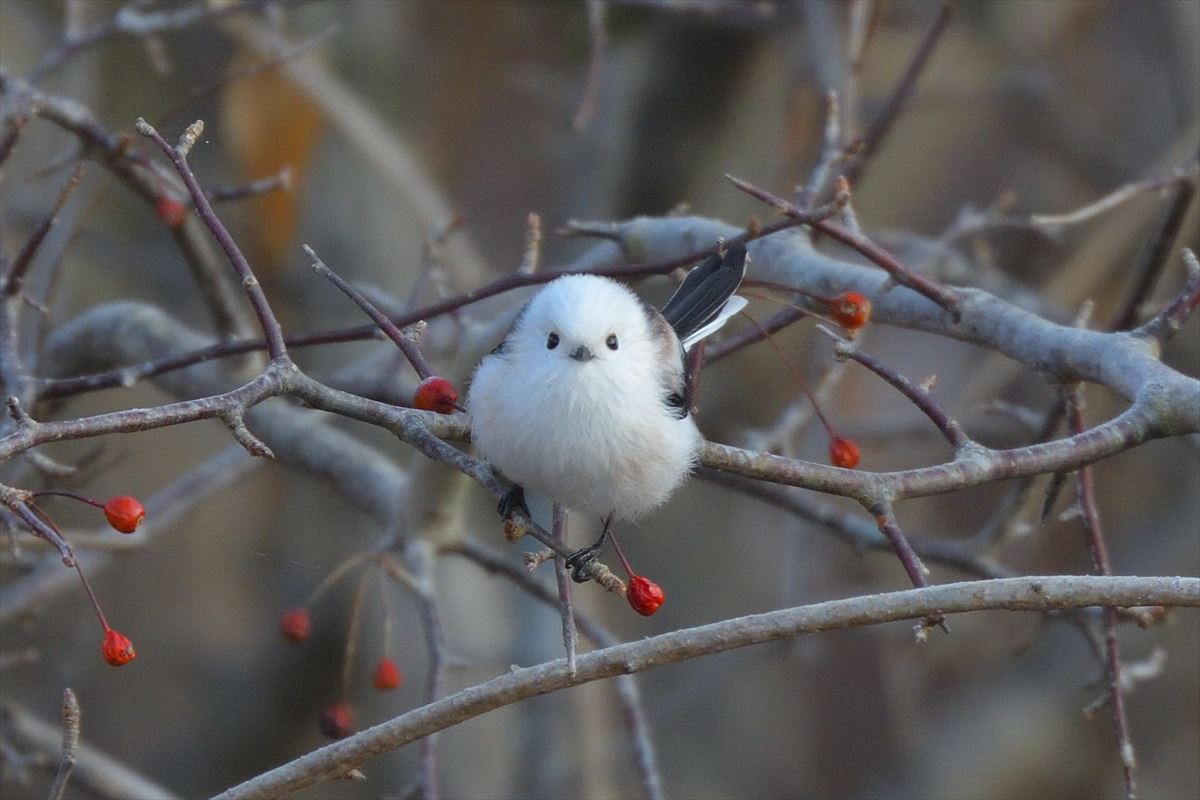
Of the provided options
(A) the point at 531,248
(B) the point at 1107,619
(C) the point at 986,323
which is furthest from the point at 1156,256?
(A) the point at 531,248

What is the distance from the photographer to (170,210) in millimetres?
2234

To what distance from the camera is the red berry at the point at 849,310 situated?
1.63m

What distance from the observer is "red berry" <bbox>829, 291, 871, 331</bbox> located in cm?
163

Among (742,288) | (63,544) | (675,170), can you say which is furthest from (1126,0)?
(63,544)

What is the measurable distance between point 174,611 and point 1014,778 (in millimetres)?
3340

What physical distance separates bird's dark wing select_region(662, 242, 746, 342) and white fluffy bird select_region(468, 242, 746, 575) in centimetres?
18

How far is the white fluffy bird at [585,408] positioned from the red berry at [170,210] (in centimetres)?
86

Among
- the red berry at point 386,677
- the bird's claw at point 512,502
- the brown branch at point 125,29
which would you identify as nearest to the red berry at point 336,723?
the red berry at point 386,677

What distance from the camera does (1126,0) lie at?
18.1 feet

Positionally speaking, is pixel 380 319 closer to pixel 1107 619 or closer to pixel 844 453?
pixel 844 453

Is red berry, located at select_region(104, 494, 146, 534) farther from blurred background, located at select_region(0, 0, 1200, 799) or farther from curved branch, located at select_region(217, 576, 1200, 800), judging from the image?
blurred background, located at select_region(0, 0, 1200, 799)

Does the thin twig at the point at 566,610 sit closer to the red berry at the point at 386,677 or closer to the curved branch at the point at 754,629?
the curved branch at the point at 754,629

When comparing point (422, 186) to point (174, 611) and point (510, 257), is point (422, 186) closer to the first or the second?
point (510, 257)

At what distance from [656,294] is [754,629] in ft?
8.26
